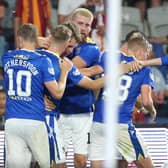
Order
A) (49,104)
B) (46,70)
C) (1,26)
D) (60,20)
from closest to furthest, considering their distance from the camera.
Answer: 1. (46,70)
2. (49,104)
3. (60,20)
4. (1,26)

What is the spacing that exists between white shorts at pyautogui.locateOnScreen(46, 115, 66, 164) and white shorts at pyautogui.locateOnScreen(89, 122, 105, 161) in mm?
301

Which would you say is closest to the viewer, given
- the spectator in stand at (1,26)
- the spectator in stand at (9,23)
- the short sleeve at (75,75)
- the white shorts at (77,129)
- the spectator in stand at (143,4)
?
the short sleeve at (75,75)

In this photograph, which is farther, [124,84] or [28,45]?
[124,84]

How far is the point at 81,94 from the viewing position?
1030 cm

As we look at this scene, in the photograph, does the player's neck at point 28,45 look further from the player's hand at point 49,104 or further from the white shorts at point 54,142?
the white shorts at point 54,142

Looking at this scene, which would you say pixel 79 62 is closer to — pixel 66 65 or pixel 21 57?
pixel 66 65

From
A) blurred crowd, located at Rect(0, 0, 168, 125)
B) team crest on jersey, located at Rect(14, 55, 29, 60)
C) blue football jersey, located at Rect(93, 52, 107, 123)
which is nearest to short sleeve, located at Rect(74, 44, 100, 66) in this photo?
blue football jersey, located at Rect(93, 52, 107, 123)

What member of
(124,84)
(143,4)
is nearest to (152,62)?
(124,84)

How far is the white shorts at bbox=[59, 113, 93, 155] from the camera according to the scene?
10.4m

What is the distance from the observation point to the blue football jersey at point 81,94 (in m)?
10.2

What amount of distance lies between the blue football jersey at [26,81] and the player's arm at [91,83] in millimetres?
441

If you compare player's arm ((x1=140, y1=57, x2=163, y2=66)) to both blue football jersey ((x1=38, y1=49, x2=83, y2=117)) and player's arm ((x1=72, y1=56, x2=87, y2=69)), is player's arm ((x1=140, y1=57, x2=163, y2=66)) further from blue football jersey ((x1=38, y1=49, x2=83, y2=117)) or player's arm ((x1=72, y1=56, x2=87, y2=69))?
player's arm ((x1=72, y1=56, x2=87, y2=69))

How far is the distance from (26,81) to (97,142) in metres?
1.04

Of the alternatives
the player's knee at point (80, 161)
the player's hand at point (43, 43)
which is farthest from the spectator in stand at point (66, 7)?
the player's knee at point (80, 161)
